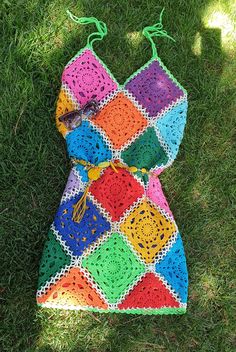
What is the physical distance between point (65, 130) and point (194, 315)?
908 mm

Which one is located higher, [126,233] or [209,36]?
[209,36]

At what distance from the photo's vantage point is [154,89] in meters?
1.96

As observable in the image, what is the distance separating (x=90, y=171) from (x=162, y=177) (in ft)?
1.11

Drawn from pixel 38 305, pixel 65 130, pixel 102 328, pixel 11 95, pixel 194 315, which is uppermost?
pixel 11 95

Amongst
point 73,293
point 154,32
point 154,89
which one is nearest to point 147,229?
point 73,293

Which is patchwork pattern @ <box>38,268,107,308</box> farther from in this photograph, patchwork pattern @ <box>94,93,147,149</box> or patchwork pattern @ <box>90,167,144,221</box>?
patchwork pattern @ <box>94,93,147,149</box>

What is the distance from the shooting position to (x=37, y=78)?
6.34 feet

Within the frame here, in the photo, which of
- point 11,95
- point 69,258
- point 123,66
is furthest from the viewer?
point 123,66

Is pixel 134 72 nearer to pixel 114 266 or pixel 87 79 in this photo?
pixel 87 79

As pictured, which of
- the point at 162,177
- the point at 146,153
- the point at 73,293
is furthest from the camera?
the point at 162,177

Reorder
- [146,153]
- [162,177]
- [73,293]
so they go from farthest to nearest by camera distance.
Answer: [162,177], [146,153], [73,293]

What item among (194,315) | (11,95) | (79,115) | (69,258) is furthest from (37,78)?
(194,315)

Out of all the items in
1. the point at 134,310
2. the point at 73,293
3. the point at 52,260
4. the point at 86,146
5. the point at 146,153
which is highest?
the point at 86,146

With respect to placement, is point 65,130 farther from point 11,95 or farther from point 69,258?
point 69,258
